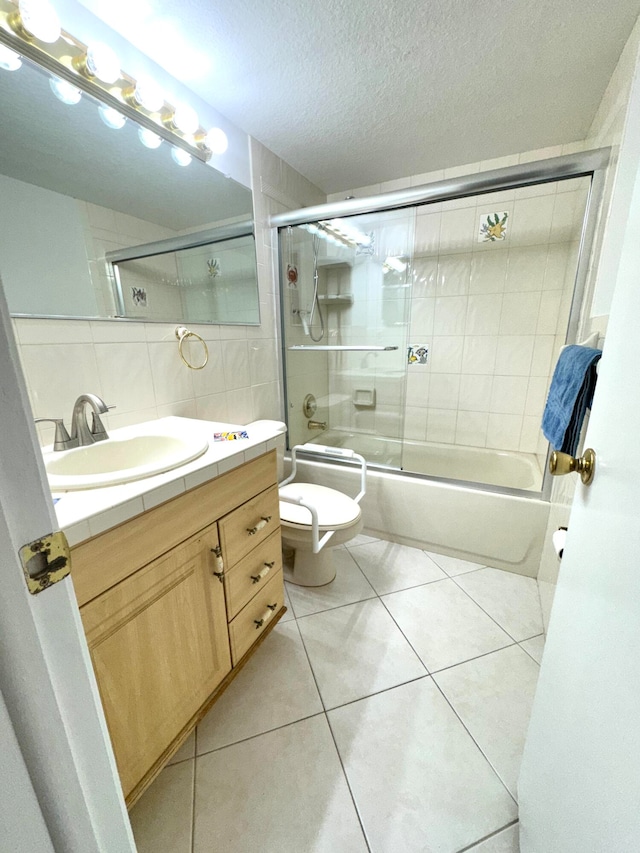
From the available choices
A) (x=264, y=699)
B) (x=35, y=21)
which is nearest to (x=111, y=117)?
(x=35, y=21)

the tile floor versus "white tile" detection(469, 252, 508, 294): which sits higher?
"white tile" detection(469, 252, 508, 294)

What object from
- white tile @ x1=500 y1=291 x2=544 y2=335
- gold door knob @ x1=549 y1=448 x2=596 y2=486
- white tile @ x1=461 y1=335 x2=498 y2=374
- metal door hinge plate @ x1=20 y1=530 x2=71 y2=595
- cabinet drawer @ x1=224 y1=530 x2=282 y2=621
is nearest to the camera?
metal door hinge plate @ x1=20 y1=530 x2=71 y2=595

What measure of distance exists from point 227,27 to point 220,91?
1.00 feet

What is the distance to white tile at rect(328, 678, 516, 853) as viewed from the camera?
2.63 ft

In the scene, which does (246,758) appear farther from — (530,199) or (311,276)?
(530,199)

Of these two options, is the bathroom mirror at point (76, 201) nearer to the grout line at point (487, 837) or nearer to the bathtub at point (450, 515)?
the bathtub at point (450, 515)

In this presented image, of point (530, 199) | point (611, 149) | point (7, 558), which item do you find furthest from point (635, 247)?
point (530, 199)

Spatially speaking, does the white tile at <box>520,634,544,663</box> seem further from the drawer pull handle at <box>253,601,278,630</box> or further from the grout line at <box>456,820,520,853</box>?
the drawer pull handle at <box>253,601,278,630</box>

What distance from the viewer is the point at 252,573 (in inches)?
42.2

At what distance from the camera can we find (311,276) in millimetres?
2162

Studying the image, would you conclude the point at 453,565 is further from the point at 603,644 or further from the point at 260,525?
the point at 603,644

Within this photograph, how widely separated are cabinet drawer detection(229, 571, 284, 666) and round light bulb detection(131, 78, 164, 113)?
1.68 m

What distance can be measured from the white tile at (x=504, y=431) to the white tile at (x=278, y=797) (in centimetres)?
191

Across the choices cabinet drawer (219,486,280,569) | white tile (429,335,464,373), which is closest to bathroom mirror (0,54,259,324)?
cabinet drawer (219,486,280,569)
